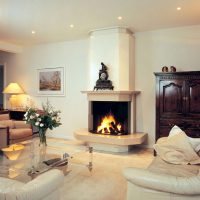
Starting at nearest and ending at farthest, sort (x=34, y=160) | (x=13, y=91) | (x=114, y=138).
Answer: (x=34, y=160), (x=114, y=138), (x=13, y=91)

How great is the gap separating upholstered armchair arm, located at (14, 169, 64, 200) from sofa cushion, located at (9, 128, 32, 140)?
2.98 metres

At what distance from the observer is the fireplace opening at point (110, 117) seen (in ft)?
16.5

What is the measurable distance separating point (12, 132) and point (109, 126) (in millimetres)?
2164

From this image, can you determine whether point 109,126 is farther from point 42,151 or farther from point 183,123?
point 42,151

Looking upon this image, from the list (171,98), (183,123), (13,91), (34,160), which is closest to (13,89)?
(13,91)

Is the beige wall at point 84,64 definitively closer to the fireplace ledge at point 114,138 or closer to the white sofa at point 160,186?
the fireplace ledge at point 114,138

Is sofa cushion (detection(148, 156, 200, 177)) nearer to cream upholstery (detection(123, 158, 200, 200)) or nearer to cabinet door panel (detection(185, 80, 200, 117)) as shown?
cream upholstery (detection(123, 158, 200, 200))

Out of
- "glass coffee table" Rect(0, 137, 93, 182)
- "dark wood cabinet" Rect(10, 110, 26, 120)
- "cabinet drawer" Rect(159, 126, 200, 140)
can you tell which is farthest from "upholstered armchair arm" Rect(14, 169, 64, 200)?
"dark wood cabinet" Rect(10, 110, 26, 120)

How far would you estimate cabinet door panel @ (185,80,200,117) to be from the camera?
13.7 feet

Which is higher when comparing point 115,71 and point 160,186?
point 115,71

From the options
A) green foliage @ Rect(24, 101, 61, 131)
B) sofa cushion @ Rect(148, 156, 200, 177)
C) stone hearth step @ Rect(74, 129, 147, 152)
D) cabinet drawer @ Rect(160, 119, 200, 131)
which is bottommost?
stone hearth step @ Rect(74, 129, 147, 152)

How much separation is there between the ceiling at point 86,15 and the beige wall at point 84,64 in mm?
342

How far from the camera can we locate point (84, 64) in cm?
588

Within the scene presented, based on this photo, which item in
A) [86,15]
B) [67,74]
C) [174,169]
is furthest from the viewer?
[67,74]
